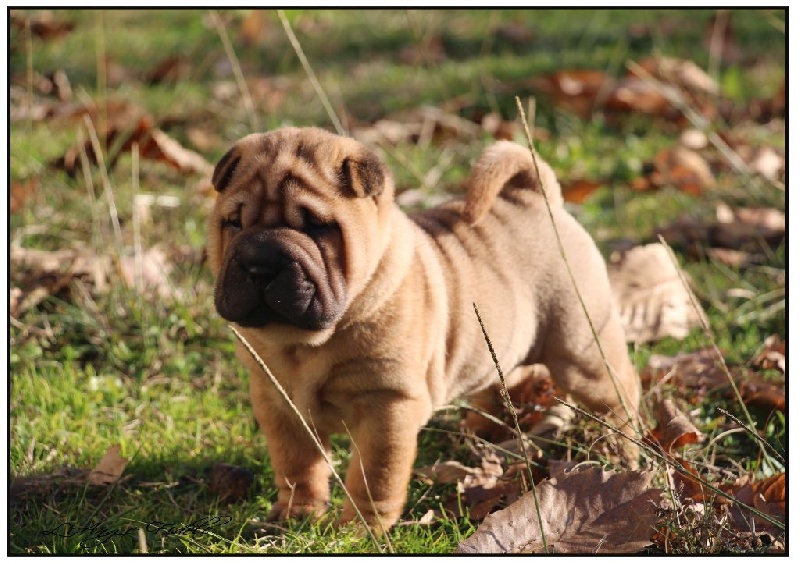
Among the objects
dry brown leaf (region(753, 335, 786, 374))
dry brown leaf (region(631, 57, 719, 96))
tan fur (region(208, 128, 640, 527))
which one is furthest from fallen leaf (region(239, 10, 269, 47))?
dry brown leaf (region(753, 335, 786, 374))

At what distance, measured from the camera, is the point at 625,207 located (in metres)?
5.46

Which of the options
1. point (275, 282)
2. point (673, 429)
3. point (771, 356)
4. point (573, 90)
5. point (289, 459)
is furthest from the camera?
point (573, 90)

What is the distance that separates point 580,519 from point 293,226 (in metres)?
1.12

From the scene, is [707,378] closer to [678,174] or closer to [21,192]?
[678,174]

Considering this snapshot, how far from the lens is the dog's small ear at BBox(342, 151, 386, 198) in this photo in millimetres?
2797

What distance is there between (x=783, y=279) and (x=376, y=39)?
4085 millimetres

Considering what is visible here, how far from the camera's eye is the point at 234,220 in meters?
2.80

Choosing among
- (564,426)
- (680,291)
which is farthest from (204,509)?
(680,291)

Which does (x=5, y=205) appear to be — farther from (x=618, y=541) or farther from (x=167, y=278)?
(x=618, y=541)

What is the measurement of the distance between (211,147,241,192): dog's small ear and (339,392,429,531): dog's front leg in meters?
0.75

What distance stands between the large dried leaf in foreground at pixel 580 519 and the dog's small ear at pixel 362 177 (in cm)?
95

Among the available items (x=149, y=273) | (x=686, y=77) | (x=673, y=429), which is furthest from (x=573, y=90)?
(x=673, y=429)

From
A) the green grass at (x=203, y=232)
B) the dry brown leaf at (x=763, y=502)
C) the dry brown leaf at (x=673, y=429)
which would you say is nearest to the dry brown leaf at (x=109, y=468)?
the green grass at (x=203, y=232)

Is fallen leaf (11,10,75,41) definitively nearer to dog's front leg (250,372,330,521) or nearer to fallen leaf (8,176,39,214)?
fallen leaf (8,176,39,214)
